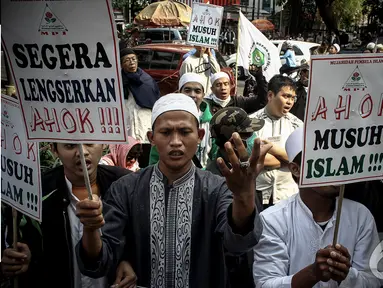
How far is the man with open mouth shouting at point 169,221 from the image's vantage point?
2246mm

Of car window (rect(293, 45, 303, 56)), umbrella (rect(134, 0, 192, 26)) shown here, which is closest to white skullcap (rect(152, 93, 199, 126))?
car window (rect(293, 45, 303, 56))

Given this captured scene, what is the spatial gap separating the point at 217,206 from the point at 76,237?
64cm

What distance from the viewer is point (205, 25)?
834 cm

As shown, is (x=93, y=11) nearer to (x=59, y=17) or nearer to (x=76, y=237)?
(x=59, y=17)

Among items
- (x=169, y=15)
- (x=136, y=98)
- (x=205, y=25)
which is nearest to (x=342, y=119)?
(x=136, y=98)

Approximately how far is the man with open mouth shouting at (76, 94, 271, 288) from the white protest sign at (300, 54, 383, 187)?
36 centimetres

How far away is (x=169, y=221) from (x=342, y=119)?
787mm

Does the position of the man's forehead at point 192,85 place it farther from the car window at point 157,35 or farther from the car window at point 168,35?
the car window at point 157,35

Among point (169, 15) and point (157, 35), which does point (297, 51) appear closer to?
point (157, 35)

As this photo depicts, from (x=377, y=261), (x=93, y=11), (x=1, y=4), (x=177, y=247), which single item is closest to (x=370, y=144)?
(x=377, y=261)

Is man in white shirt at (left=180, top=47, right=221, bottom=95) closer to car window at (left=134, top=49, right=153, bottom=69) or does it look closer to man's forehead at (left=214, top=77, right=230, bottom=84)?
man's forehead at (left=214, top=77, right=230, bottom=84)

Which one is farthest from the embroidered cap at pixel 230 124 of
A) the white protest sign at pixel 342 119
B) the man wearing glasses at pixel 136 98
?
the man wearing glasses at pixel 136 98

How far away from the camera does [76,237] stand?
2.44 metres

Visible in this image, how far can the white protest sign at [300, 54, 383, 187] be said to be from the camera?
2078 mm
